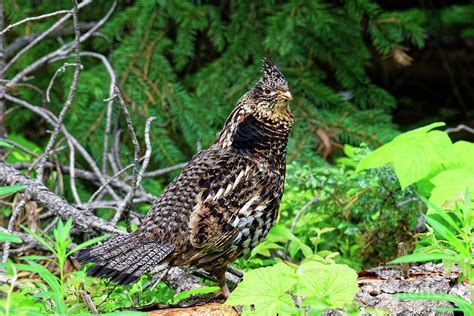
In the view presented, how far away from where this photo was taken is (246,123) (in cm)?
393

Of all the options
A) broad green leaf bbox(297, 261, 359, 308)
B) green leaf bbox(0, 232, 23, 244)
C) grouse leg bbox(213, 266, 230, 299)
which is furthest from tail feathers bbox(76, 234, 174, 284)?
broad green leaf bbox(297, 261, 359, 308)

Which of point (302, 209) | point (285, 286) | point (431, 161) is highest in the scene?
point (285, 286)

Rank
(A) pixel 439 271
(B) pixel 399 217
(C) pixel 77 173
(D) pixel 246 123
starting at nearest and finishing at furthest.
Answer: (A) pixel 439 271, (D) pixel 246 123, (B) pixel 399 217, (C) pixel 77 173

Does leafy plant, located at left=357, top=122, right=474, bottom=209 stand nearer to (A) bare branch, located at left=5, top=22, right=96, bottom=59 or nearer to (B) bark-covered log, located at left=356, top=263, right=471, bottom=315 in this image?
(B) bark-covered log, located at left=356, top=263, right=471, bottom=315

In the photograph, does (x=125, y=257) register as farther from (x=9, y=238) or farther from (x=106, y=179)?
(x=106, y=179)

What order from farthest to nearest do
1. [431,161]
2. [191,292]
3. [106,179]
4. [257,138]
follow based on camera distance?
1. [106,179]
2. [431,161]
3. [257,138]
4. [191,292]

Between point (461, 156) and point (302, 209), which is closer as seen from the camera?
point (461, 156)

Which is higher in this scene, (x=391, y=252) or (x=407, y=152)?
(x=407, y=152)

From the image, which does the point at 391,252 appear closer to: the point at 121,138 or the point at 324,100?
the point at 324,100

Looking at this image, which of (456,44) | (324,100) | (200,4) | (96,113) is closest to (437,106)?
(456,44)

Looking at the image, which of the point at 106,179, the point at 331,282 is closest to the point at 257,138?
the point at 331,282

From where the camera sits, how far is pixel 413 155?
4227 millimetres

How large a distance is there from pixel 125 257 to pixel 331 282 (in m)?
0.89

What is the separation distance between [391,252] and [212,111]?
165 cm
